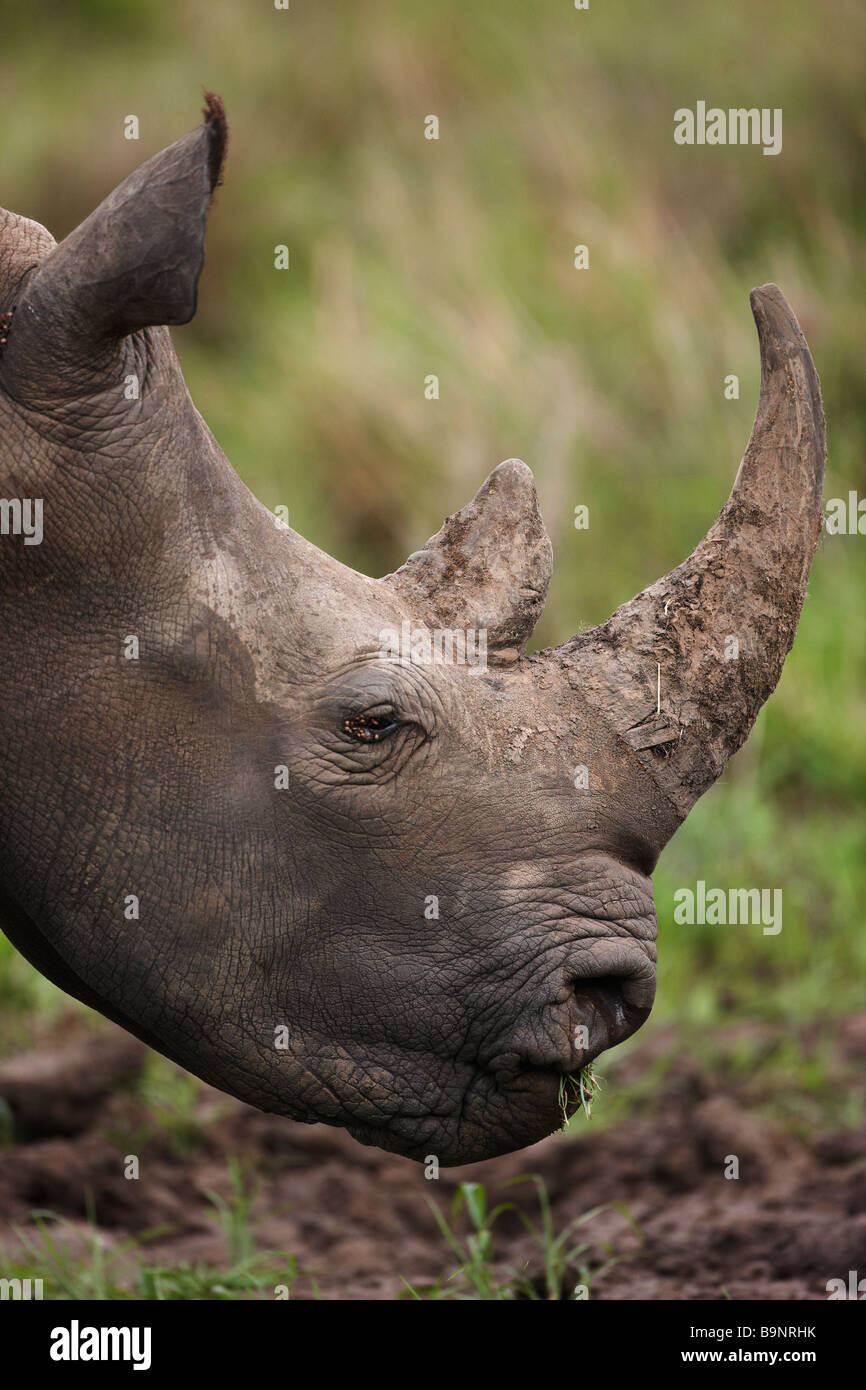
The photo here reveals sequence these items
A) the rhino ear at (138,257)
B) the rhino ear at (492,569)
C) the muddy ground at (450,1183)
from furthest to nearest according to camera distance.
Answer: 1. the muddy ground at (450,1183)
2. the rhino ear at (492,569)
3. the rhino ear at (138,257)

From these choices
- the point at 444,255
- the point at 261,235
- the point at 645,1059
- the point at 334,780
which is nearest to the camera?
the point at 334,780

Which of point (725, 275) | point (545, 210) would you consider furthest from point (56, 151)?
point (725, 275)

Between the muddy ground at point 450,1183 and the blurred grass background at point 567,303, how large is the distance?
0.44 meters

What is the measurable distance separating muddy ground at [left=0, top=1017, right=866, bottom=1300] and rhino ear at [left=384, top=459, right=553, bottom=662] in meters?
1.73

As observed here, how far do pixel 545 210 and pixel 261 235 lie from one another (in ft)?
6.50

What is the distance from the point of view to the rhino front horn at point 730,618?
3.18 m

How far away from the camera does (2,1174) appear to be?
15.5ft

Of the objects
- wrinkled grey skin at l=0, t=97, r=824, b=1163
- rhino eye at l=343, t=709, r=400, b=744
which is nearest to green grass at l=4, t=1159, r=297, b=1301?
wrinkled grey skin at l=0, t=97, r=824, b=1163

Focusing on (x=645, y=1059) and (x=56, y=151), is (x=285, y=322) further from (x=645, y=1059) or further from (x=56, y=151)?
(x=645, y=1059)

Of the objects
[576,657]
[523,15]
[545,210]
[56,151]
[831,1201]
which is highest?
[523,15]

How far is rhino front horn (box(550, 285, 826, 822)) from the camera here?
3.18 metres

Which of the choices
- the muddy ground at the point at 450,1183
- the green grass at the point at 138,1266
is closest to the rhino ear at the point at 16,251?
the green grass at the point at 138,1266

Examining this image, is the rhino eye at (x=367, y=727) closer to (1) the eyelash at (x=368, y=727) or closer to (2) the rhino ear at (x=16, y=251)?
(1) the eyelash at (x=368, y=727)

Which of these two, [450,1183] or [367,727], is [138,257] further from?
[450,1183]
